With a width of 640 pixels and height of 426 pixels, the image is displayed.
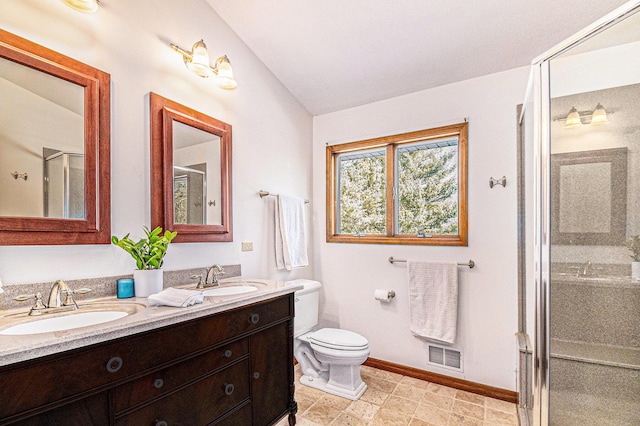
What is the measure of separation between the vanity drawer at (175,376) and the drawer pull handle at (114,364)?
0.07 meters

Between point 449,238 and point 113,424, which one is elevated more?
point 449,238

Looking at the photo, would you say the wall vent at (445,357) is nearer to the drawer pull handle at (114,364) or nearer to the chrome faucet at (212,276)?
the chrome faucet at (212,276)

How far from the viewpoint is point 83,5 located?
1.41m

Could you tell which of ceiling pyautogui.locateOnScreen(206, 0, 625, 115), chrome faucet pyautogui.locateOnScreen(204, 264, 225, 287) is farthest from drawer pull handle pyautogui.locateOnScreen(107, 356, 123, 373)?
ceiling pyautogui.locateOnScreen(206, 0, 625, 115)

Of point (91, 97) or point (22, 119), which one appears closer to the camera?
point (22, 119)

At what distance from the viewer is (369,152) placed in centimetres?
296

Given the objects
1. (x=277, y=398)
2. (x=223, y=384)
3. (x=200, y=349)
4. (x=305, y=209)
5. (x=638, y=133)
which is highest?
(x=638, y=133)

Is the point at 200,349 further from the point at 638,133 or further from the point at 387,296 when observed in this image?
the point at 638,133

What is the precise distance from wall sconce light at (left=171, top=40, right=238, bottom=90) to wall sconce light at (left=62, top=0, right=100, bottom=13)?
0.44 meters

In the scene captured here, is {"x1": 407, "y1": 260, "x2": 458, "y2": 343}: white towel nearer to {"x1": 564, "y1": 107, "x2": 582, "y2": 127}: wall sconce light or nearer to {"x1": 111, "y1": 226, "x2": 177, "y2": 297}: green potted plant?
{"x1": 564, "y1": 107, "x2": 582, "y2": 127}: wall sconce light

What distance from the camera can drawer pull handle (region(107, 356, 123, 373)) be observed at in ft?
3.45

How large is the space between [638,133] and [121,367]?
2.32m

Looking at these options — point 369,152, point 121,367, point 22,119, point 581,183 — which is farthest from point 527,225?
point 22,119

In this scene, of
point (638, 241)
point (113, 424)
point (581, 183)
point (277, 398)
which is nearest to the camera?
point (113, 424)
